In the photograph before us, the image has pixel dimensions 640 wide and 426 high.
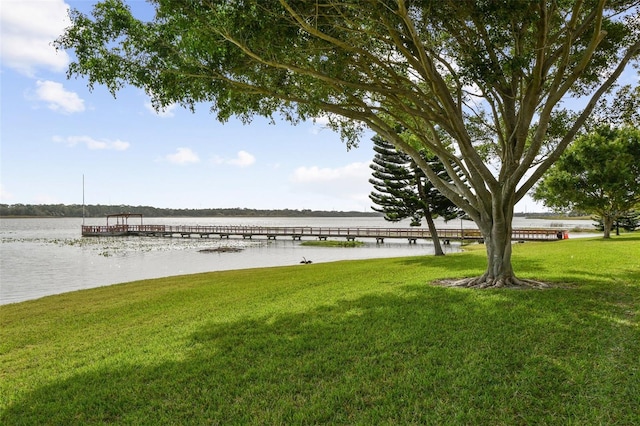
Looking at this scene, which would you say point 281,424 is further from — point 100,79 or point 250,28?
point 100,79

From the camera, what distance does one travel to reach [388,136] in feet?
31.4

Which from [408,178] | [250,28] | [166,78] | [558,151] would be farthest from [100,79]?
[408,178]

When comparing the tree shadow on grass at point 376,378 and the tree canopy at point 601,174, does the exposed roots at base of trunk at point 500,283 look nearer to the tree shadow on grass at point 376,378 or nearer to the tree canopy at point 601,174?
the tree shadow on grass at point 376,378

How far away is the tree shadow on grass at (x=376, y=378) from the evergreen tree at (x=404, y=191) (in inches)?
818

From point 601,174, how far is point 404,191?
42.9 feet

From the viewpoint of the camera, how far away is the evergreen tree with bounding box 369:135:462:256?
1058 inches

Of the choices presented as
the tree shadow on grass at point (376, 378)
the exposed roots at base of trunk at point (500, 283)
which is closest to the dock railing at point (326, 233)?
the exposed roots at base of trunk at point (500, 283)

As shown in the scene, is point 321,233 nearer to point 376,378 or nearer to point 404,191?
point 404,191

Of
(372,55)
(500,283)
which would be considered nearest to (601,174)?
(500,283)

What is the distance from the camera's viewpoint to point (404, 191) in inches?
1080

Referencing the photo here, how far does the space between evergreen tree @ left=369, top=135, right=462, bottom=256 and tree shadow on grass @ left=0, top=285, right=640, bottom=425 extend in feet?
68.2

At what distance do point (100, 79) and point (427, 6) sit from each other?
21.0ft

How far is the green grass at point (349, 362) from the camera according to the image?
3766mm

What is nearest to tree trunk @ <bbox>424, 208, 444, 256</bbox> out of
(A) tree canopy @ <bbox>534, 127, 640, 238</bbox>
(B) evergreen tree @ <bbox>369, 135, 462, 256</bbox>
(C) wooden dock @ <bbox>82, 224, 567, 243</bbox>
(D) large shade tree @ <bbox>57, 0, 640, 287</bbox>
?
(B) evergreen tree @ <bbox>369, 135, 462, 256</bbox>
